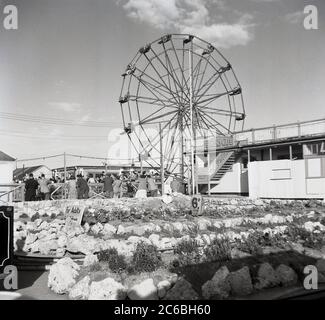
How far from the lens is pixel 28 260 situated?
20.4ft

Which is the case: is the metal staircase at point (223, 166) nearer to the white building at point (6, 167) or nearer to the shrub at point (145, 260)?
the white building at point (6, 167)

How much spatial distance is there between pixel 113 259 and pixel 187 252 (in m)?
1.11

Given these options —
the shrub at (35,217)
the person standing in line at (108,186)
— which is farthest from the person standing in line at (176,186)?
the shrub at (35,217)

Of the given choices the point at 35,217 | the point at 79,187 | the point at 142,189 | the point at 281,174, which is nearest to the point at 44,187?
the point at 79,187

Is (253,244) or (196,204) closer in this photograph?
(253,244)

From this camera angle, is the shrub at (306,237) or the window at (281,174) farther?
the window at (281,174)

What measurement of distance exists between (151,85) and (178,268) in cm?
2068

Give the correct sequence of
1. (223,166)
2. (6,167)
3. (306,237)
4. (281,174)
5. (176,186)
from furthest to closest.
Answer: (223,166), (176,186), (281,174), (6,167), (306,237)

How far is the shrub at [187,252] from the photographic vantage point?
5262 millimetres

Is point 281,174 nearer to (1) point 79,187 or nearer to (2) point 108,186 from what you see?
(2) point 108,186

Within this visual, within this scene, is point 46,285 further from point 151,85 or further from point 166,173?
point 151,85

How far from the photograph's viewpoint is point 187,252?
5.71 metres

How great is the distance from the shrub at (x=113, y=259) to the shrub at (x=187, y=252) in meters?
0.76
